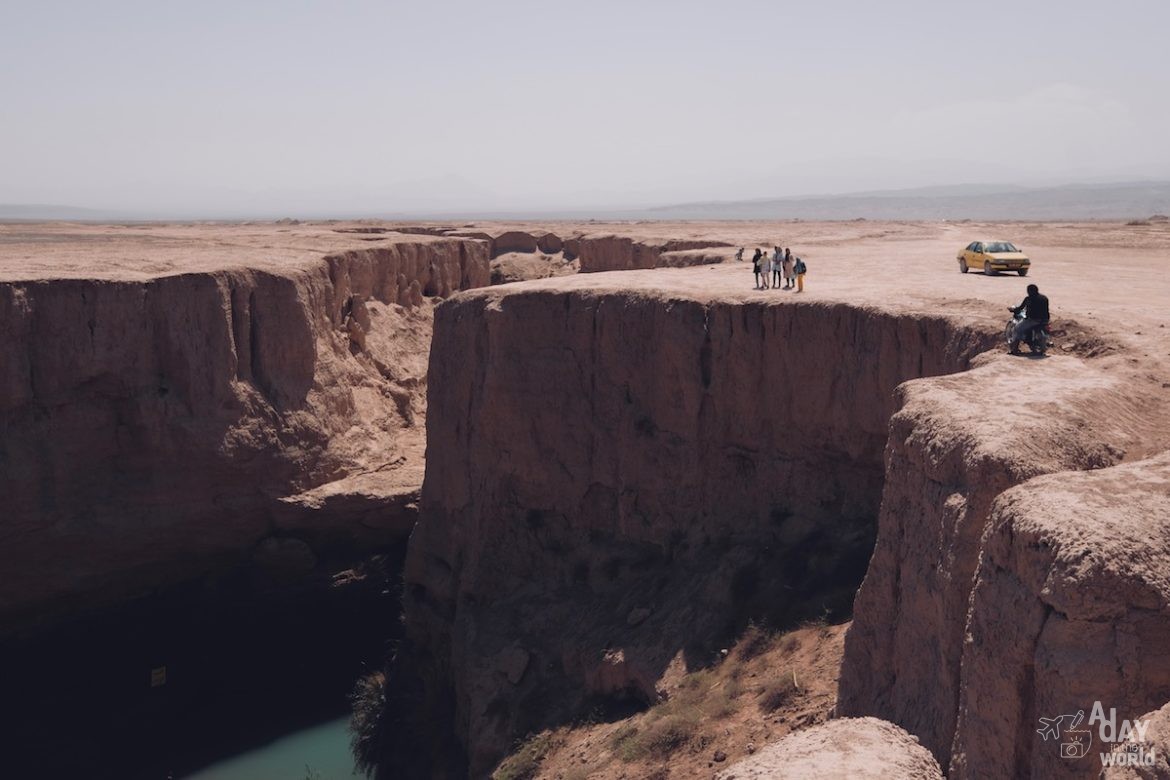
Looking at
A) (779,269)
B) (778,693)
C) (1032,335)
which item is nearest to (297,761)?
(778,693)

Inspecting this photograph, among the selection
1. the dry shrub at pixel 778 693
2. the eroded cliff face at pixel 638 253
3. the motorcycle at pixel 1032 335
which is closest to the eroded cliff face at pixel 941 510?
the motorcycle at pixel 1032 335

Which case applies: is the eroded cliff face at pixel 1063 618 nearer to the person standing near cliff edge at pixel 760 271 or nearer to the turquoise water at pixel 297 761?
the person standing near cliff edge at pixel 760 271

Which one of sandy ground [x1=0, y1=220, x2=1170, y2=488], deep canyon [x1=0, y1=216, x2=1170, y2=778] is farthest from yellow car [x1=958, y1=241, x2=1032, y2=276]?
deep canyon [x1=0, y1=216, x2=1170, y2=778]

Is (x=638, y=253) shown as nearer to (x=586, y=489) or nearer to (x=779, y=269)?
(x=779, y=269)

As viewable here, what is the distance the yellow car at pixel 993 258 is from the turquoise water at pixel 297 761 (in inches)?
670

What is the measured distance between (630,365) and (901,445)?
8550 millimetres

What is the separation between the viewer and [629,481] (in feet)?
60.1

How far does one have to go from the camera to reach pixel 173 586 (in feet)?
75.5

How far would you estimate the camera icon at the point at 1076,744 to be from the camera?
631 cm

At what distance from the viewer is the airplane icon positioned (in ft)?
21.0

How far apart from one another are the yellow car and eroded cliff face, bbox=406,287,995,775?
8874 millimetres

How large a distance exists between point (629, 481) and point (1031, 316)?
7689mm

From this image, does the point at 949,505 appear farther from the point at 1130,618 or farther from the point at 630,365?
the point at 630,365

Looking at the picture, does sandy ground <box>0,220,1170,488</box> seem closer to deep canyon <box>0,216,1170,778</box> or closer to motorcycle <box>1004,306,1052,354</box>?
deep canyon <box>0,216,1170,778</box>
